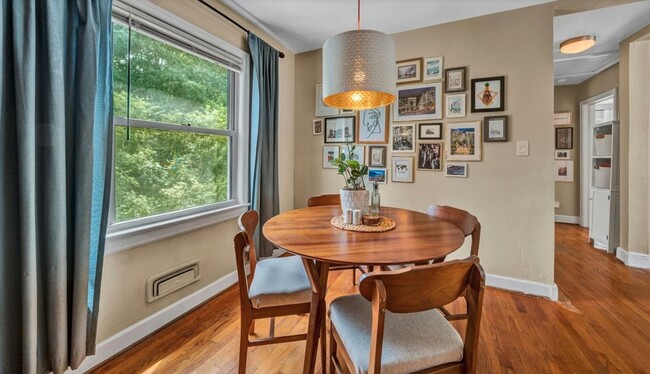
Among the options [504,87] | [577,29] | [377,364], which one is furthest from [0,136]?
[577,29]

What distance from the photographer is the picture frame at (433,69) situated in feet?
8.20

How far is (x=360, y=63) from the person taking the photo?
1.36m

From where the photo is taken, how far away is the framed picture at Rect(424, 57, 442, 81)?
8.21ft

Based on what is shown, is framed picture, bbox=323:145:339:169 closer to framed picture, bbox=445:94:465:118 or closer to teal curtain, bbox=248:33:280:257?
teal curtain, bbox=248:33:280:257

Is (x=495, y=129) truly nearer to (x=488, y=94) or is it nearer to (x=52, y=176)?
(x=488, y=94)

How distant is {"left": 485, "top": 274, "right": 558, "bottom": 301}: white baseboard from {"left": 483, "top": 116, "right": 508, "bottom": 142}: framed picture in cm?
120

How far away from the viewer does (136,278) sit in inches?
64.3

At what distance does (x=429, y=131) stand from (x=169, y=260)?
2.40 meters

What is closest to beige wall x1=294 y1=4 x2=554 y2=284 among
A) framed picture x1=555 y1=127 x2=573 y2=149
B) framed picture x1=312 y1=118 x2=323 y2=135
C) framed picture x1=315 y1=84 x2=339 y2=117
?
framed picture x1=315 y1=84 x2=339 y2=117

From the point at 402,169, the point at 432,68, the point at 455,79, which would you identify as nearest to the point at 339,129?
the point at 402,169

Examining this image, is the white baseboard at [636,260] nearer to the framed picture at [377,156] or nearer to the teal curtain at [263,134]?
the framed picture at [377,156]

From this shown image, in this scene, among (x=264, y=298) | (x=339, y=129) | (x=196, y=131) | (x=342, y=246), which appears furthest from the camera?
(x=339, y=129)

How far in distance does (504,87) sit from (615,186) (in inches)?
89.5

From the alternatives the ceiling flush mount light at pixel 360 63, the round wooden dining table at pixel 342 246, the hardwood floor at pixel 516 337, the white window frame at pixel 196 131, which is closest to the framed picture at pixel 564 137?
the hardwood floor at pixel 516 337
